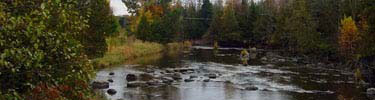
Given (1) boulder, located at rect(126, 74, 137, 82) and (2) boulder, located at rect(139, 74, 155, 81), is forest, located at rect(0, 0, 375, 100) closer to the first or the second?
(1) boulder, located at rect(126, 74, 137, 82)

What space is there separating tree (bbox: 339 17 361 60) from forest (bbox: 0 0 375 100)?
3.6 inches

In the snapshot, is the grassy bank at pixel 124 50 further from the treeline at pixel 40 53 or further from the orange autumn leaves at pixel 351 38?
the treeline at pixel 40 53

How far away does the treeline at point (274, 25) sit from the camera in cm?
4716

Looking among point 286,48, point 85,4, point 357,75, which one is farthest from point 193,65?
point 286,48

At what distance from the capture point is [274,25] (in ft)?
282

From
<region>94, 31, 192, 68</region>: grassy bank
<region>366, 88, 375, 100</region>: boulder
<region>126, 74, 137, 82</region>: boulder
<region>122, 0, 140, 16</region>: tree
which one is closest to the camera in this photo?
<region>366, 88, 375, 100</region>: boulder

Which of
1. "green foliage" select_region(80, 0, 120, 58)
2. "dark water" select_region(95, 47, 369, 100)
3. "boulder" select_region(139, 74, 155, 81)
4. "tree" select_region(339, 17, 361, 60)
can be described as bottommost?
"dark water" select_region(95, 47, 369, 100)

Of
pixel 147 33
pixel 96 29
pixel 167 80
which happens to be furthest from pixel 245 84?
pixel 147 33

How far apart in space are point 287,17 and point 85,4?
5480 cm

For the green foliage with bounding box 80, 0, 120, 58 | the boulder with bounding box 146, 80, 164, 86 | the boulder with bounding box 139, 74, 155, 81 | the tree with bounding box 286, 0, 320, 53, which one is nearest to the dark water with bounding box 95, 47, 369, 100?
the boulder with bounding box 146, 80, 164, 86

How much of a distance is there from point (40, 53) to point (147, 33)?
63.9m

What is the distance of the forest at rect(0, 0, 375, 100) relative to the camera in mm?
6306

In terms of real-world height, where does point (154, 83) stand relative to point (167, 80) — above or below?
above

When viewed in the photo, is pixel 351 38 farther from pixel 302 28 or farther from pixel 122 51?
pixel 122 51
